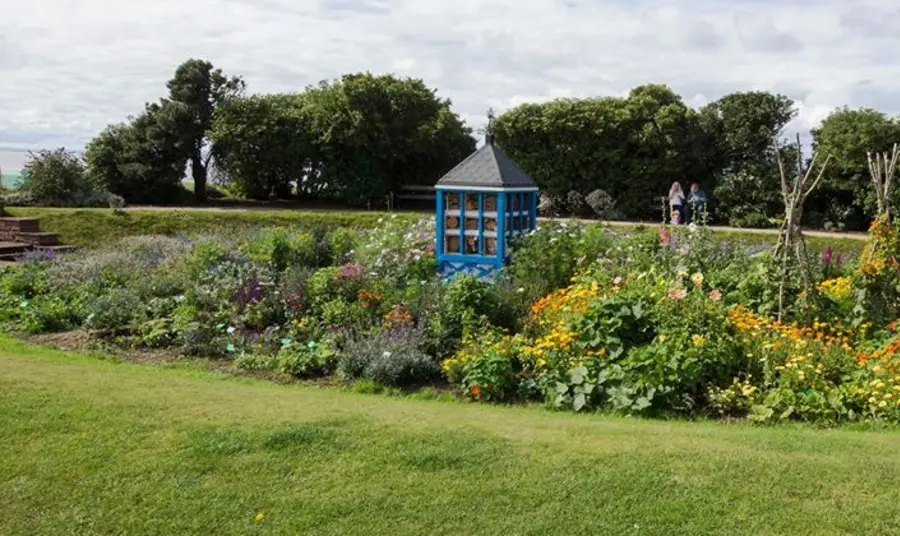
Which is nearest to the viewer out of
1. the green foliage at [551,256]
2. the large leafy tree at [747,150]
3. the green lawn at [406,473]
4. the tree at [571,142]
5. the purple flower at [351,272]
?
the green lawn at [406,473]

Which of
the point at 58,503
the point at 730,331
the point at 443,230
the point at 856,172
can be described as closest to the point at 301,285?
the point at 443,230

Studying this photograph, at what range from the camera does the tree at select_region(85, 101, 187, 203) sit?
83.4ft

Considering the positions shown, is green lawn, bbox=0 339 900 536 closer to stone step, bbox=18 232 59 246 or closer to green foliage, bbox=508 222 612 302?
green foliage, bbox=508 222 612 302

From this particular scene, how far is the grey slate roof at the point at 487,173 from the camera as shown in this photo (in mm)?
11000

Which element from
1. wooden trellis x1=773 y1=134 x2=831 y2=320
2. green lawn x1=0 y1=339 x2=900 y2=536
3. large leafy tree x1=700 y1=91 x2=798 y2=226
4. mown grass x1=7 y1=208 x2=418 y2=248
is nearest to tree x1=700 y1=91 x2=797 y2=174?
large leafy tree x1=700 y1=91 x2=798 y2=226

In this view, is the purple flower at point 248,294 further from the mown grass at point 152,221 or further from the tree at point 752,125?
the tree at point 752,125

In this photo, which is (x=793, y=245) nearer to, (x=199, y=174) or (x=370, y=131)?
(x=370, y=131)

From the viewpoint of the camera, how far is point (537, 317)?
8453 mm

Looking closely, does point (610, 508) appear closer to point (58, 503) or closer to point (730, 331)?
point (58, 503)

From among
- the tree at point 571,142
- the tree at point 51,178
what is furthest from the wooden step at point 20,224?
the tree at point 571,142

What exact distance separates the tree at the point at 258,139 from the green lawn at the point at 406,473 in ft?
66.8

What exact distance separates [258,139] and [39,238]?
10.1 metres

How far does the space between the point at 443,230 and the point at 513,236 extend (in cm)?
92

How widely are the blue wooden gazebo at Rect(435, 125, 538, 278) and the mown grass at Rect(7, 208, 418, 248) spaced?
19.2 ft
